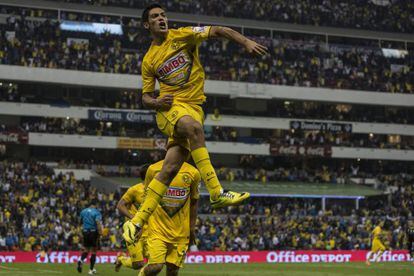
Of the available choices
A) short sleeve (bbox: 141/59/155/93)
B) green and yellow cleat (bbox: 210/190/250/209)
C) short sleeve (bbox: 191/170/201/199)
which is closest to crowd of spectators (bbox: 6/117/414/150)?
short sleeve (bbox: 191/170/201/199)

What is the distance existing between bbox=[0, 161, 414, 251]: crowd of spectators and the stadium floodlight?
15759 millimetres

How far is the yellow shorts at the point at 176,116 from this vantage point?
406 inches

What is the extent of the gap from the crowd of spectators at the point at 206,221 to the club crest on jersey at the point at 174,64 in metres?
32.1

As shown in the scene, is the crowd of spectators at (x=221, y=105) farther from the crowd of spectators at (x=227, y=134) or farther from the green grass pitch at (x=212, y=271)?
Result: the green grass pitch at (x=212, y=271)

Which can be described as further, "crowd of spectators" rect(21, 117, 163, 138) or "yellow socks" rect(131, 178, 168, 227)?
"crowd of spectators" rect(21, 117, 163, 138)

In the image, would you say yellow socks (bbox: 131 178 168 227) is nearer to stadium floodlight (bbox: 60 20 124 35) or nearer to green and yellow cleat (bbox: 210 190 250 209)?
green and yellow cleat (bbox: 210 190 250 209)

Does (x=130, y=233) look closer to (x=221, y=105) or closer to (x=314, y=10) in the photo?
(x=221, y=105)

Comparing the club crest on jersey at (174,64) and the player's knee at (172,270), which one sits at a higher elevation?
the club crest on jersey at (174,64)

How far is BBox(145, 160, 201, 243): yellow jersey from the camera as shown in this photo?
13.1m

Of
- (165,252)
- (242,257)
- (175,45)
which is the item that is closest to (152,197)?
(175,45)

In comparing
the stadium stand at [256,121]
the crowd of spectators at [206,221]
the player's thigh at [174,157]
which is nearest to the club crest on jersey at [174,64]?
the player's thigh at [174,157]

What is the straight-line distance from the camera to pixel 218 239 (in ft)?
160

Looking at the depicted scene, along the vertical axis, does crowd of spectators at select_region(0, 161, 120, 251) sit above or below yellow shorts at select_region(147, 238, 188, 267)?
below

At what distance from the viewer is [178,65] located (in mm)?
10508
